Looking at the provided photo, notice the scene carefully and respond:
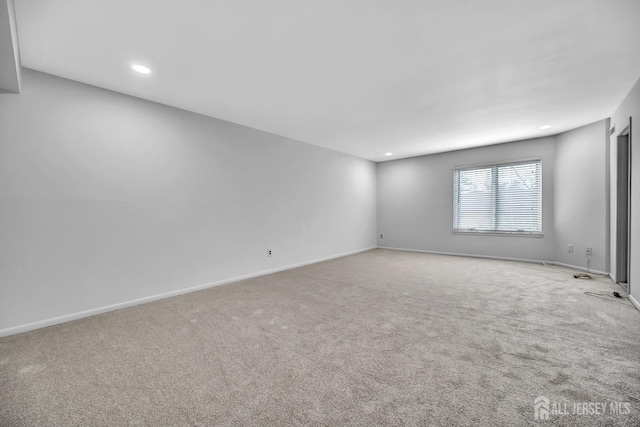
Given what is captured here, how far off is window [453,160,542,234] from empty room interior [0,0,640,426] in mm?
272

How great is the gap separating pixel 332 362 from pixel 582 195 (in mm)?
5391

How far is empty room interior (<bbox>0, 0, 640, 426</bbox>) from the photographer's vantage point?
163cm

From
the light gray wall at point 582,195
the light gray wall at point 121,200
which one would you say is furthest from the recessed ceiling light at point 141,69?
the light gray wall at point 582,195

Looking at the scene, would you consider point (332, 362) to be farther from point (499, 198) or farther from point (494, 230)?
point (499, 198)

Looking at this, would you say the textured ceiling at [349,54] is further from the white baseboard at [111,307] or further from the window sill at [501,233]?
the white baseboard at [111,307]

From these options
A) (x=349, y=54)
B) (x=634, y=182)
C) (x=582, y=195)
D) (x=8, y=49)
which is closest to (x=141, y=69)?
(x=8, y=49)

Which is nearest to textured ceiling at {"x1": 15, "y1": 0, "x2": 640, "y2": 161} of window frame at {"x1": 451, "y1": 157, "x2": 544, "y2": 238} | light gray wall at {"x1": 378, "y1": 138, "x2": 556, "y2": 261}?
window frame at {"x1": 451, "y1": 157, "x2": 544, "y2": 238}

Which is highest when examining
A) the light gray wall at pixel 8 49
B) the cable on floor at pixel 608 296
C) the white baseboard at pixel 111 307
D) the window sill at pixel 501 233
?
the light gray wall at pixel 8 49

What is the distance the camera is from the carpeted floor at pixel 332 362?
4.69 feet

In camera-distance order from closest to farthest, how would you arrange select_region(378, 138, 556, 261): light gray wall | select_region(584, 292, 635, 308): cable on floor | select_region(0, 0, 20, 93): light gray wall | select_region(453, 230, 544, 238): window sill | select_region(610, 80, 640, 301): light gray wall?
select_region(0, 0, 20, 93): light gray wall, select_region(610, 80, 640, 301): light gray wall, select_region(584, 292, 635, 308): cable on floor, select_region(378, 138, 556, 261): light gray wall, select_region(453, 230, 544, 238): window sill

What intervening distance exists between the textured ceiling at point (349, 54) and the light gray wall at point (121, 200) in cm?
39

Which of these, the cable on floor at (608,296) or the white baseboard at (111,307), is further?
the cable on floor at (608,296)

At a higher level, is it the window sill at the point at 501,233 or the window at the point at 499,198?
the window at the point at 499,198

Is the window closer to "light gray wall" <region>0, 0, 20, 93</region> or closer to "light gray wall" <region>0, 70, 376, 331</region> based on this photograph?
"light gray wall" <region>0, 70, 376, 331</region>
